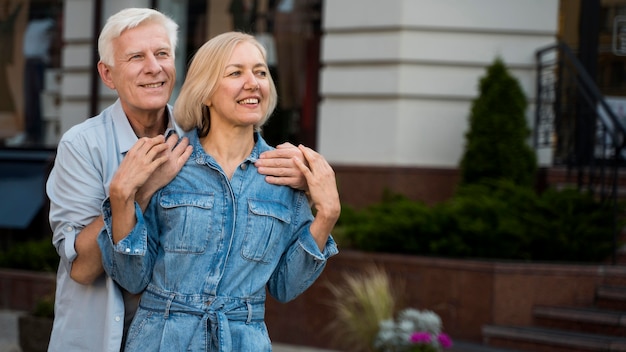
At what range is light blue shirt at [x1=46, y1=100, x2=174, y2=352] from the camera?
3709mm

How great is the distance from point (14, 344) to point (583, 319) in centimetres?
469

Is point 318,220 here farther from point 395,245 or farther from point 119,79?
point 395,245

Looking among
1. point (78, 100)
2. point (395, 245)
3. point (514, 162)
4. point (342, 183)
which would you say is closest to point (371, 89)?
point (342, 183)

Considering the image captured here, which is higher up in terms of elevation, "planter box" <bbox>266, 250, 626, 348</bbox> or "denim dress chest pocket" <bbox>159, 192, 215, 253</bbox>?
"denim dress chest pocket" <bbox>159, 192, 215, 253</bbox>

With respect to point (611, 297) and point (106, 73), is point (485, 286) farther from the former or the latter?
point (106, 73)

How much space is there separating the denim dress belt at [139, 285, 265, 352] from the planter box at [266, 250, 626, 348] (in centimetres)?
537

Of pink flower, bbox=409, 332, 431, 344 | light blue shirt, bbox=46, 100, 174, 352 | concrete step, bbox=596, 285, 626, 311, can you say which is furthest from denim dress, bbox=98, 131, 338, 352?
concrete step, bbox=596, 285, 626, 311

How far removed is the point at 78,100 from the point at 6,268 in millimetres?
2803

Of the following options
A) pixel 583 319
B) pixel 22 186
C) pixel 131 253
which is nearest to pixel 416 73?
pixel 583 319

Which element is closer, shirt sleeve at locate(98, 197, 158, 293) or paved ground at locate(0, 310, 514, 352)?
shirt sleeve at locate(98, 197, 158, 293)

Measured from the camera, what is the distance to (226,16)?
13.0 meters

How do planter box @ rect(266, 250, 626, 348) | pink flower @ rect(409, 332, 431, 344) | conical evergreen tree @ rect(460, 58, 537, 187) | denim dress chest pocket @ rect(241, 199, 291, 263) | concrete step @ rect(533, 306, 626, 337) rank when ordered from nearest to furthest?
denim dress chest pocket @ rect(241, 199, 291, 263) < pink flower @ rect(409, 332, 431, 344) < concrete step @ rect(533, 306, 626, 337) < planter box @ rect(266, 250, 626, 348) < conical evergreen tree @ rect(460, 58, 537, 187)

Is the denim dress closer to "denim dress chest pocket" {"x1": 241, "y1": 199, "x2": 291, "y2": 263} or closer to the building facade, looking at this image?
"denim dress chest pocket" {"x1": 241, "y1": 199, "x2": 291, "y2": 263}

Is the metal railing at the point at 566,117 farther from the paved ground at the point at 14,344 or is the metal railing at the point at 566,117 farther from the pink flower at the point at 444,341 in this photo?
the pink flower at the point at 444,341
